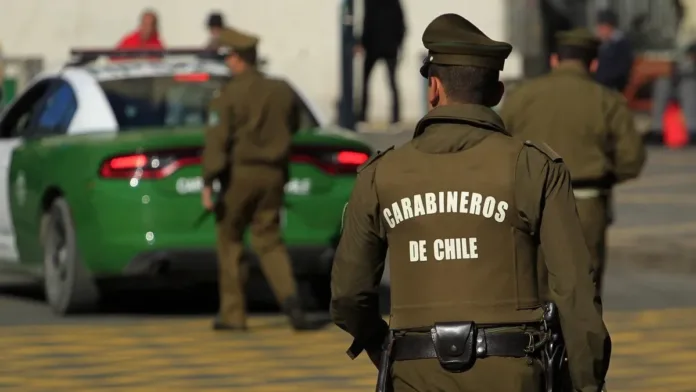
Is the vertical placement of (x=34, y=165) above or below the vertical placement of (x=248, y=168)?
below

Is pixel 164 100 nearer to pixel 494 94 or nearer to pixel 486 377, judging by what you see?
pixel 494 94

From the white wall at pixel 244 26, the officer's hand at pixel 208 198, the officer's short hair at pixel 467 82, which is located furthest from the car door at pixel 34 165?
the white wall at pixel 244 26

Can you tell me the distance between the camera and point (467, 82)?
16.9 ft

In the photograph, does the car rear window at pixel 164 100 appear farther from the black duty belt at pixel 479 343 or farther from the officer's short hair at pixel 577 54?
the black duty belt at pixel 479 343

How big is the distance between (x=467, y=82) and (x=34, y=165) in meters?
7.72

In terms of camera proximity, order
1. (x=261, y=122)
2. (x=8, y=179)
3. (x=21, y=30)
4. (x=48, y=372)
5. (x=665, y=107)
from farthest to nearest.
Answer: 1. (x=21, y=30)
2. (x=665, y=107)
3. (x=8, y=179)
4. (x=261, y=122)
5. (x=48, y=372)

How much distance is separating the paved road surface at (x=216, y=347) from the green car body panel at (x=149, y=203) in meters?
0.46

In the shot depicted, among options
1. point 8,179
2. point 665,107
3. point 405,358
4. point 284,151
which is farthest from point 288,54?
point 405,358

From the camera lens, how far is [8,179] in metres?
13.1

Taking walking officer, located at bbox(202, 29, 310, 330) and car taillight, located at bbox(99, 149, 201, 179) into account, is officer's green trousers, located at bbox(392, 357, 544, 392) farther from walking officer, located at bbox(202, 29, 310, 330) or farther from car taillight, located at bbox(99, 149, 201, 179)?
car taillight, located at bbox(99, 149, 201, 179)

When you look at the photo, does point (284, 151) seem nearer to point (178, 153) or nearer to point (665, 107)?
point (178, 153)

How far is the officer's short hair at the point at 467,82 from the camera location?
5.15 m

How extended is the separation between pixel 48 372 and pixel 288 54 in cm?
1926

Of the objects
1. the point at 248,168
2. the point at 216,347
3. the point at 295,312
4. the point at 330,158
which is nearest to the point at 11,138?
the point at 330,158
